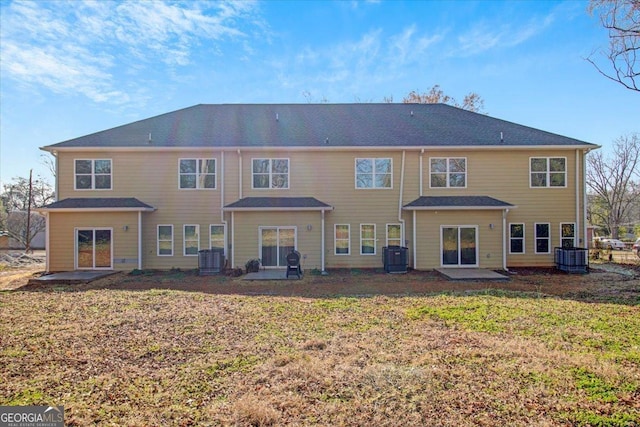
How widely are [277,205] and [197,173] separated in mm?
4142

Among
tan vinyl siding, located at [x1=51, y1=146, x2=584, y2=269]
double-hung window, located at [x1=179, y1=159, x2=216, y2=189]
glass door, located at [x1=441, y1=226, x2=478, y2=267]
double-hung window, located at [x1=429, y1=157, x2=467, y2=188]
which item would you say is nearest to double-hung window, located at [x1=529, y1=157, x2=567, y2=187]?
tan vinyl siding, located at [x1=51, y1=146, x2=584, y2=269]

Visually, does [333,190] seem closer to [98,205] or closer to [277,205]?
[277,205]

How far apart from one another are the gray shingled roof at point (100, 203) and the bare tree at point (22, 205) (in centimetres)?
2070

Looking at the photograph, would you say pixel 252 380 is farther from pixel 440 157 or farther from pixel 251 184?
pixel 440 157

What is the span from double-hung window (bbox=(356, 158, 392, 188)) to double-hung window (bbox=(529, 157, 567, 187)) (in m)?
6.48

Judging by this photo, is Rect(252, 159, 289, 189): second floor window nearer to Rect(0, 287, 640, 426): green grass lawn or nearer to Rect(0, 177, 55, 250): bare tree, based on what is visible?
Rect(0, 287, 640, 426): green grass lawn

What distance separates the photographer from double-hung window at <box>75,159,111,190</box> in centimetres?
1641

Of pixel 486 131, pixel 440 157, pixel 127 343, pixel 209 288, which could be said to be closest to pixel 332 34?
pixel 440 157

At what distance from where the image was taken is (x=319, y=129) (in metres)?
18.0

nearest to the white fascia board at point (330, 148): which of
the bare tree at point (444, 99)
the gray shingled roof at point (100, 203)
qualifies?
the gray shingled roof at point (100, 203)

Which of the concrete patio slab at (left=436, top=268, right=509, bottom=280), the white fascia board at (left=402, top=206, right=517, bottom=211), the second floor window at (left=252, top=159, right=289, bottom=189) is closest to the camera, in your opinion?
the concrete patio slab at (left=436, top=268, right=509, bottom=280)

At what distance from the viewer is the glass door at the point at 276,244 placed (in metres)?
15.7

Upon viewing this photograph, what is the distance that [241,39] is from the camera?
48.0 feet

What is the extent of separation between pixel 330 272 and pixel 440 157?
7211 millimetres
